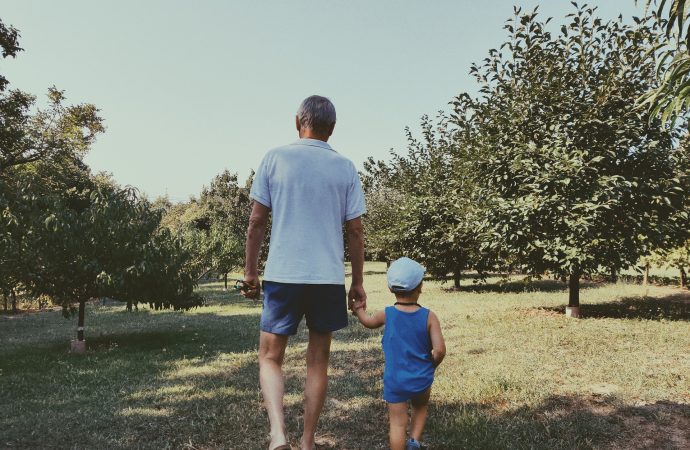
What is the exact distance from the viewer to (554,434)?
4.02 m

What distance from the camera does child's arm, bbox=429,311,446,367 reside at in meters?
3.19

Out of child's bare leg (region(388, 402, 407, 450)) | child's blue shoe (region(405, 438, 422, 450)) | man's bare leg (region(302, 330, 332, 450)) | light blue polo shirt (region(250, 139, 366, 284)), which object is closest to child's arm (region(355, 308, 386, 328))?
man's bare leg (region(302, 330, 332, 450))

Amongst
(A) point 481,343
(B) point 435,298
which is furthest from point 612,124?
(B) point 435,298

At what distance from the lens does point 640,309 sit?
13.0 metres

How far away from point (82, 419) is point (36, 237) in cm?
577

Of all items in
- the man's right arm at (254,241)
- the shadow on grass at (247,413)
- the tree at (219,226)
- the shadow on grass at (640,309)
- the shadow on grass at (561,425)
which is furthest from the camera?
the tree at (219,226)

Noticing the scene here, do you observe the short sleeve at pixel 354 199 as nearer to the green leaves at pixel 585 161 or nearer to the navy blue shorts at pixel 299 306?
the navy blue shorts at pixel 299 306

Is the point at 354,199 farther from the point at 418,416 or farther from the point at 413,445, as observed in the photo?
A: the point at 413,445

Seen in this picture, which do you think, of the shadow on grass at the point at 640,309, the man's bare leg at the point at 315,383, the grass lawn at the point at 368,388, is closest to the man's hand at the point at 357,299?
the man's bare leg at the point at 315,383

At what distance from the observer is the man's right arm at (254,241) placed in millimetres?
3146

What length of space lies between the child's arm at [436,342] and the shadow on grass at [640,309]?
10.1 meters

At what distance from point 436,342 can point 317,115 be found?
1890mm

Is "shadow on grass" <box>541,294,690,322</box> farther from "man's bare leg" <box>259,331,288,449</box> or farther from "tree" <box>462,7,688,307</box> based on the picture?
"man's bare leg" <box>259,331,288,449</box>

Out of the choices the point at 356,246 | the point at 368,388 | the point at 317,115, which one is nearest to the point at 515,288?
the point at 368,388
